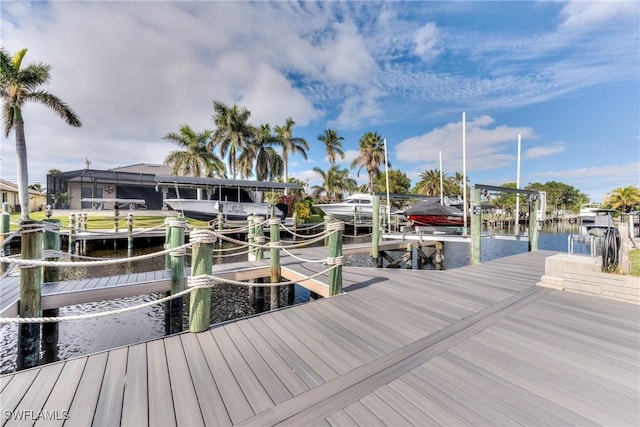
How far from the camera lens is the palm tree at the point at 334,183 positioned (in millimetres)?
40091

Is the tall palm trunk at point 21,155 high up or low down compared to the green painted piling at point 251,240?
up

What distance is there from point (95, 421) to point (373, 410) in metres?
1.81

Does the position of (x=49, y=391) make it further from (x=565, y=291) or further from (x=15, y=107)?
(x=15, y=107)

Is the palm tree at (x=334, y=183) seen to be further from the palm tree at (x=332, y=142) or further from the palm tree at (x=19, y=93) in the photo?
the palm tree at (x=19, y=93)

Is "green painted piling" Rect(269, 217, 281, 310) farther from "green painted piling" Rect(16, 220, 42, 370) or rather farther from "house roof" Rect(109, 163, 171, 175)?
"house roof" Rect(109, 163, 171, 175)

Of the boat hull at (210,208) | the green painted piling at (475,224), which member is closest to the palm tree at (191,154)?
the boat hull at (210,208)

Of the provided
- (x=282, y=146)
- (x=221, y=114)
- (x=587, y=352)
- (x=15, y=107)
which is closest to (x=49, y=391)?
(x=587, y=352)

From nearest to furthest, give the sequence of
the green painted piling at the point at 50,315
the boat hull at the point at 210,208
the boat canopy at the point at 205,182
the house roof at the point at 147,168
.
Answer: the green painted piling at the point at 50,315 → the boat canopy at the point at 205,182 → the boat hull at the point at 210,208 → the house roof at the point at 147,168

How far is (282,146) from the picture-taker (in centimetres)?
3173

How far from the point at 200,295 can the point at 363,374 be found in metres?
1.85

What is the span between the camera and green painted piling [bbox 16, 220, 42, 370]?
3422 millimetres

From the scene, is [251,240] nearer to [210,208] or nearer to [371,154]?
[210,208]

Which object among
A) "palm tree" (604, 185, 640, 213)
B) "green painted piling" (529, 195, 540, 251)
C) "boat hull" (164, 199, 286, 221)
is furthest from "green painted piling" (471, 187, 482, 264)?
"palm tree" (604, 185, 640, 213)

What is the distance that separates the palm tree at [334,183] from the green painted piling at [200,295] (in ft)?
123
